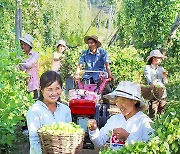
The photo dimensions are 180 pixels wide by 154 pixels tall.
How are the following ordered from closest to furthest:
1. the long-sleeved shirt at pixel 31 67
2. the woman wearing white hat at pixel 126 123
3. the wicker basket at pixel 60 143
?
the wicker basket at pixel 60 143
the woman wearing white hat at pixel 126 123
the long-sleeved shirt at pixel 31 67

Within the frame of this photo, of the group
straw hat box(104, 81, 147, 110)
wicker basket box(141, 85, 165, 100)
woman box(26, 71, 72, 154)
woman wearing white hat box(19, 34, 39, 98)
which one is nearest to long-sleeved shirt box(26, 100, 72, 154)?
woman box(26, 71, 72, 154)

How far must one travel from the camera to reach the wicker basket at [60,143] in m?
3.04

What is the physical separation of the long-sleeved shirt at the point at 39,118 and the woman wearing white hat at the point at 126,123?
31 cm

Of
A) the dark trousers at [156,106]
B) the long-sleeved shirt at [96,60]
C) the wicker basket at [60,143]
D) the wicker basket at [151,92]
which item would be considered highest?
the long-sleeved shirt at [96,60]

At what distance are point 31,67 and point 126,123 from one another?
3.52 metres

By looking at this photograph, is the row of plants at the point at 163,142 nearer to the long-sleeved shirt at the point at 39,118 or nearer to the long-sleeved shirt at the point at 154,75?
the long-sleeved shirt at the point at 39,118

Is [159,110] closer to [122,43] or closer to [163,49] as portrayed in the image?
[163,49]

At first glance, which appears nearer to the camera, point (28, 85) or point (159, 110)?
point (28, 85)

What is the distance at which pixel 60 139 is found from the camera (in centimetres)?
303

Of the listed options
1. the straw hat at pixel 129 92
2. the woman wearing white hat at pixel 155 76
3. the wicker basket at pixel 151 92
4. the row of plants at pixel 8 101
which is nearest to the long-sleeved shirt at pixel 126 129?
the straw hat at pixel 129 92

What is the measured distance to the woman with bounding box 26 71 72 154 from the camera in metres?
3.29

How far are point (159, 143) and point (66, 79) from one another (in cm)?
941

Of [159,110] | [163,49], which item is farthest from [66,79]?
[159,110]

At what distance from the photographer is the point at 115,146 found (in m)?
3.31
